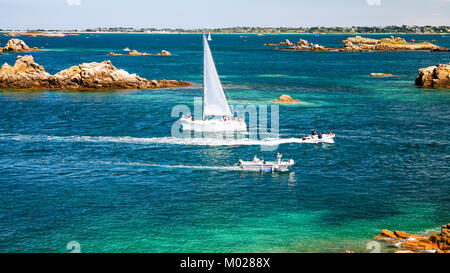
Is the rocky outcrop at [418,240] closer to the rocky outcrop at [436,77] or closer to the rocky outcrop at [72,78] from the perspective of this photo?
the rocky outcrop at [72,78]

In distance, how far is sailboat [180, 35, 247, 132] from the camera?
259 ft

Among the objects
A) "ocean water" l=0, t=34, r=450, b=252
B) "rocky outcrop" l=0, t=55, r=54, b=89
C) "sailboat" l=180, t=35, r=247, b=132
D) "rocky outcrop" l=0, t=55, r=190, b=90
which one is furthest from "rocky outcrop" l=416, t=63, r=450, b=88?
"rocky outcrop" l=0, t=55, r=54, b=89

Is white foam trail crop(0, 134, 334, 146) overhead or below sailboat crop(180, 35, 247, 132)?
below

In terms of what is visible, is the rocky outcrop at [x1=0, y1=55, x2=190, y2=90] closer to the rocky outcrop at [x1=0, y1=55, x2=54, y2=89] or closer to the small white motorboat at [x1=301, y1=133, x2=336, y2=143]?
the rocky outcrop at [x1=0, y1=55, x2=54, y2=89]

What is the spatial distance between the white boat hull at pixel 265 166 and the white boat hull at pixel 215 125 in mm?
20030

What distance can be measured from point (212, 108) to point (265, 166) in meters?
25.9

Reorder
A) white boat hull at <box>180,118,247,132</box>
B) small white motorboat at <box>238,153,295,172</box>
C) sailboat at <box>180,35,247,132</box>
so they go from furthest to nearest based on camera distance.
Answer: sailboat at <box>180,35,247,132</box>, white boat hull at <box>180,118,247,132</box>, small white motorboat at <box>238,153,295,172</box>

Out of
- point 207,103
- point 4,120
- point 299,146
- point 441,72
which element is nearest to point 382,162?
point 299,146

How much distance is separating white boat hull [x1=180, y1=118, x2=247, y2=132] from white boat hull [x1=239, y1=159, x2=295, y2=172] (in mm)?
20030

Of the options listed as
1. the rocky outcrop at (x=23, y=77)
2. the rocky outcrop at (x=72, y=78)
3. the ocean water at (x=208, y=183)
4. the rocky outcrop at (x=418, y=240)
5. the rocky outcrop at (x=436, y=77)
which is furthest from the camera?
the rocky outcrop at (x=436, y=77)

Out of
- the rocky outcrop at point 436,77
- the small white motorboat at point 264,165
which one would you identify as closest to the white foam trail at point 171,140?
the small white motorboat at point 264,165

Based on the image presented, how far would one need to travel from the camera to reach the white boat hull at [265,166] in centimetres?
5888

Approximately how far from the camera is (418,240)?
3769cm
